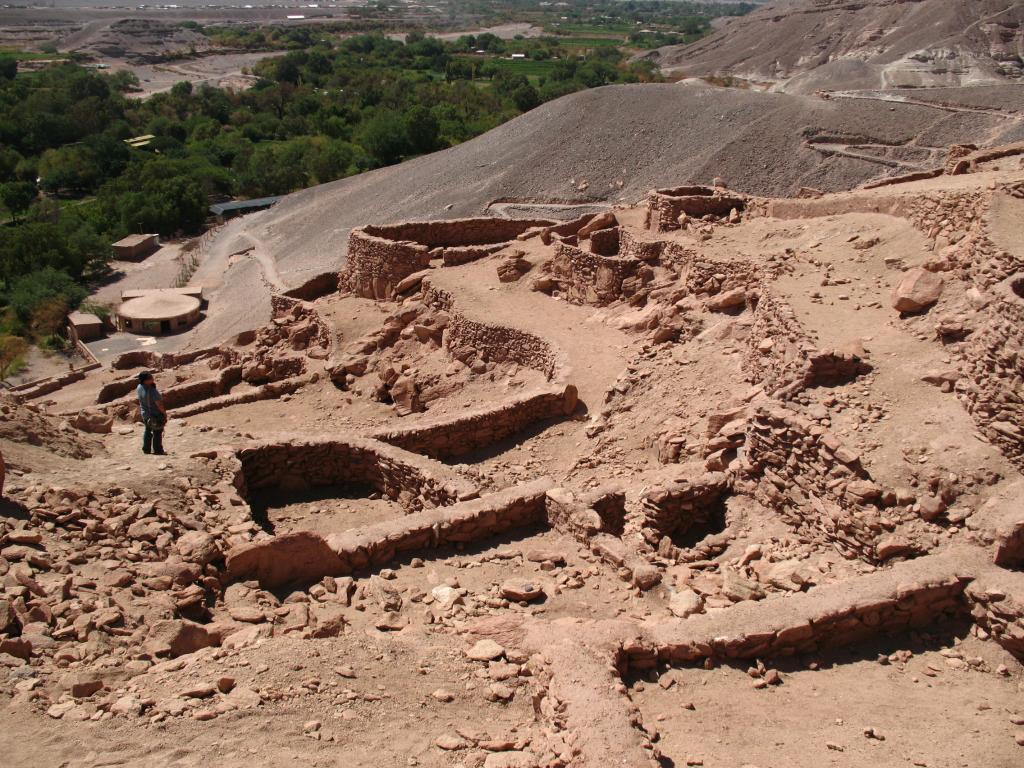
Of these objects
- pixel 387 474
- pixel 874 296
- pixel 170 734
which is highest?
pixel 874 296

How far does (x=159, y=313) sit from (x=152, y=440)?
24.1m

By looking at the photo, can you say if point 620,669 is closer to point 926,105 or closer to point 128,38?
point 926,105

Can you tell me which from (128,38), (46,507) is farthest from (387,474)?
(128,38)

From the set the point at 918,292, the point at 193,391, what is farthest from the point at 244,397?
the point at 918,292

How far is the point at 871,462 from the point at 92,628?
245 inches

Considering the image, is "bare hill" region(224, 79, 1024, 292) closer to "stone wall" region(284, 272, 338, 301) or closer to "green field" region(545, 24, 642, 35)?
"stone wall" region(284, 272, 338, 301)

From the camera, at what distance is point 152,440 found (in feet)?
32.1

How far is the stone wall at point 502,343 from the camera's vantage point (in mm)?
13312

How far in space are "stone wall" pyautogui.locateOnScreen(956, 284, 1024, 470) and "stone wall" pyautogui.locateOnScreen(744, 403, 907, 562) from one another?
43.0 inches

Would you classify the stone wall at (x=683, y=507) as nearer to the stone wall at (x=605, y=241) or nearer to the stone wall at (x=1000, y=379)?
the stone wall at (x=1000, y=379)

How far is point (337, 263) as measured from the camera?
3161 centimetres

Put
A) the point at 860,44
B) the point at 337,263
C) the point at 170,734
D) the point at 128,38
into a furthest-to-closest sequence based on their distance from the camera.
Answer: the point at 128,38, the point at 860,44, the point at 337,263, the point at 170,734

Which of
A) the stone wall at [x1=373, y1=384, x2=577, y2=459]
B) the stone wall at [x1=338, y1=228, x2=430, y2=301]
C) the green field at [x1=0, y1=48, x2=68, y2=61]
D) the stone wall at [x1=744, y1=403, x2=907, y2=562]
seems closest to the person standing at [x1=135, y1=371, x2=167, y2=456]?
the stone wall at [x1=373, y1=384, x2=577, y2=459]

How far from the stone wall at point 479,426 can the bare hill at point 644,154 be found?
20.9 m
